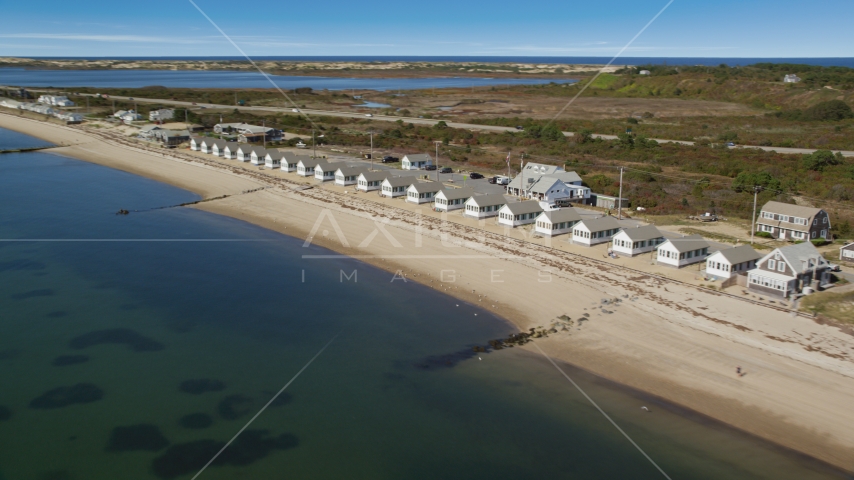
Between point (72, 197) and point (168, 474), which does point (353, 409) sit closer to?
point (168, 474)

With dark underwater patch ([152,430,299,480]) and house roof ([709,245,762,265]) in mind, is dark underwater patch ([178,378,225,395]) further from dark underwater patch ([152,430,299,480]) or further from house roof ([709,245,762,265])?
house roof ([709,245,762,265])

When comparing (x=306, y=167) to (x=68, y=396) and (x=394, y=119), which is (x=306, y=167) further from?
(x=394, y=119)

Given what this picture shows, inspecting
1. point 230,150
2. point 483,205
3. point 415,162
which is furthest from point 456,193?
point 230,150

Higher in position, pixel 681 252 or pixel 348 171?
pixel 348 171

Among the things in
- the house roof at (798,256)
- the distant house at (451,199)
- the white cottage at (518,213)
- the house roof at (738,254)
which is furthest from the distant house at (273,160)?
the house roof at (798,256)

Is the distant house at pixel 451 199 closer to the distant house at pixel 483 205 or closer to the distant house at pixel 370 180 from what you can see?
the distant house at pixel 483 205

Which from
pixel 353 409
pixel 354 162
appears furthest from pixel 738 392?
pixel 354 162

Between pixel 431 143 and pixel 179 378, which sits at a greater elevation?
pixel 431 143
